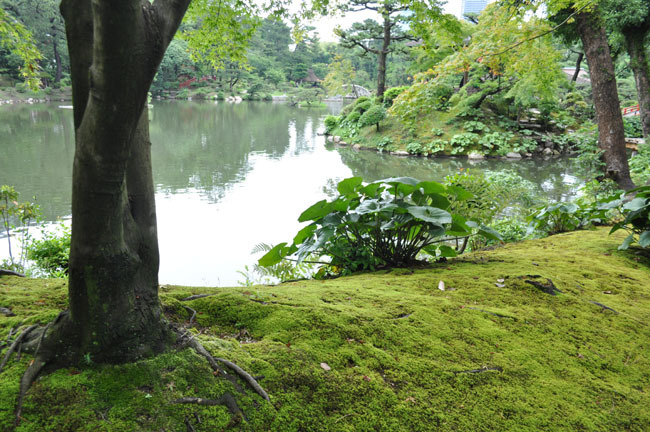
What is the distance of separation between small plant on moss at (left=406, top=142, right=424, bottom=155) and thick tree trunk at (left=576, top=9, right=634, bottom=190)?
8.63 metres

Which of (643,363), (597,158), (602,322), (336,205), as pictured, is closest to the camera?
(643,363)

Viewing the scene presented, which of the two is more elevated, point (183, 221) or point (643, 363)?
point (643, 363)

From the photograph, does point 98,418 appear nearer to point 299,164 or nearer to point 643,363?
point 643,363

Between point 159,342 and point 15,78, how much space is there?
3515 cm

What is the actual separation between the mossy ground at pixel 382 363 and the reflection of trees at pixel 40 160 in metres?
5.77

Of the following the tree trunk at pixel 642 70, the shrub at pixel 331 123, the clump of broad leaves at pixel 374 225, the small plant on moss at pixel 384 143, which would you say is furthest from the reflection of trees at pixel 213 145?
the tree trunk at pixel 642 70

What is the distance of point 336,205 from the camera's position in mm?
2250

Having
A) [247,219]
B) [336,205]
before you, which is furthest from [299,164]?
[336,205]

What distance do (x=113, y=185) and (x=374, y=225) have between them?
1.57 meters

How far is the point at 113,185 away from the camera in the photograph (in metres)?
1.00

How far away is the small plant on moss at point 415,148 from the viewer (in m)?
13.7

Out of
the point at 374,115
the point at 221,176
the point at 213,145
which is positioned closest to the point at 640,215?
the point at 221,176

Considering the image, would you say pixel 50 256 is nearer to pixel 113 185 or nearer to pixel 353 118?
pixel 113 185

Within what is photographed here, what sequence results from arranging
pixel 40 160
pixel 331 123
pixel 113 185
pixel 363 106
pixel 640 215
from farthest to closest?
pixel 331 123 < pixel 363 106 < pixel 40 160 < pixel 640 215 < pixel 113 185
